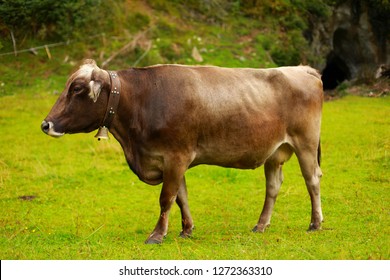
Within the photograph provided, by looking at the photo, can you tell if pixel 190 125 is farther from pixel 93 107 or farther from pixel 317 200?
pixel 317 200

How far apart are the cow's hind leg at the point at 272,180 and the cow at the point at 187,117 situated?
0.09 meters

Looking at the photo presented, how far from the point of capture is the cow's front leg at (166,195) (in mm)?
8758

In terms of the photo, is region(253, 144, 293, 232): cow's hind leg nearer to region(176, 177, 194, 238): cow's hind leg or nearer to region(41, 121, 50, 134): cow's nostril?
region(176, 177, 194, 238): cow's hind leg

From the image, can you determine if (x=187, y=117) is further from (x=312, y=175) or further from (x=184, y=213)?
(x=312, y=175)

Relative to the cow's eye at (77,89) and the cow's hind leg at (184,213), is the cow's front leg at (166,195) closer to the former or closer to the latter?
the cow's hind leg at (184,213)

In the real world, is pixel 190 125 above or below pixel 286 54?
above

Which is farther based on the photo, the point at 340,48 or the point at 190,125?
the point at 340,48

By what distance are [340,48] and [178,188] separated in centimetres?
1997

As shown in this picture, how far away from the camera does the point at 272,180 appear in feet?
33.4

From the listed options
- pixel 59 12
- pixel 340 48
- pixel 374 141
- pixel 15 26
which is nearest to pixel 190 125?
pixel 374 141

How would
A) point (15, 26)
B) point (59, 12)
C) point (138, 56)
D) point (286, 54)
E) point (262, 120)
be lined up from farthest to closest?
point (286, 54)
point (138, 56)
point (59, 12)
point (15, 26)
point (262, 120)

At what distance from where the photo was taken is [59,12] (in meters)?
17.4

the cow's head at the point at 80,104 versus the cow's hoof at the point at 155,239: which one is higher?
the cow's head at the point at 80,104

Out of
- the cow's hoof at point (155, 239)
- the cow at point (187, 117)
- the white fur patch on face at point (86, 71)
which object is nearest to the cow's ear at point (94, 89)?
the cow at point (187, 117)
